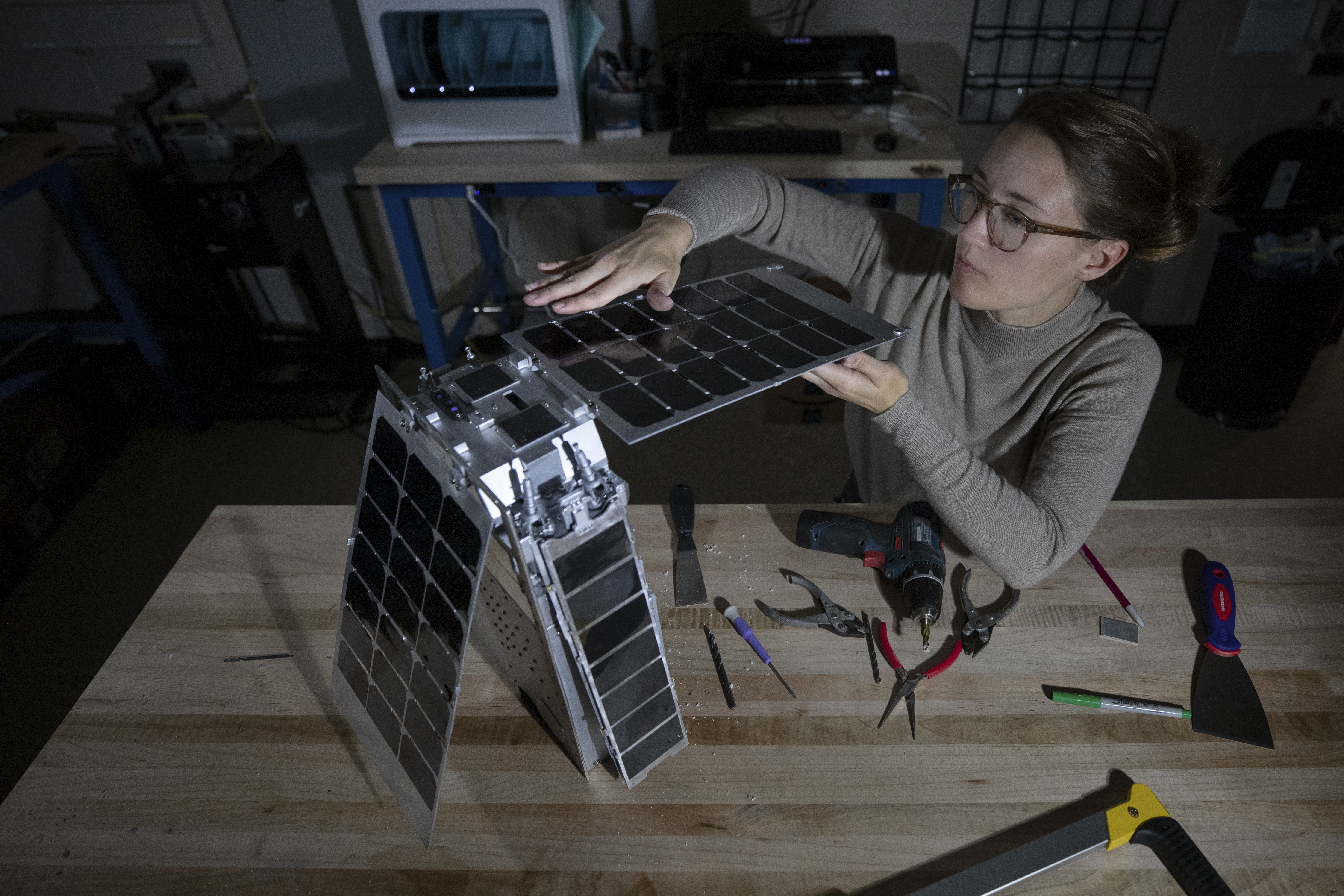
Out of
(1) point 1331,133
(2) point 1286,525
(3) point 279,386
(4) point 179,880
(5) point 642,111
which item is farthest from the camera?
(3) point 279,386

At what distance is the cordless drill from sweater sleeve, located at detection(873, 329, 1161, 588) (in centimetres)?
5

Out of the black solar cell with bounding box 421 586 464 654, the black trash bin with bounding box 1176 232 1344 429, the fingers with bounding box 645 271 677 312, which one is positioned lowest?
the black trash bin with bounding box 1176 232 1344 429

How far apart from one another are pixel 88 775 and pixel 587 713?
62 cm

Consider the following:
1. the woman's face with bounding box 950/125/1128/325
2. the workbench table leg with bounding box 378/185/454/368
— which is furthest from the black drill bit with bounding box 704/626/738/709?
the workbench table leg with bounding box 378/185/454/368

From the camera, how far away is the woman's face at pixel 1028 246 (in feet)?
3.17

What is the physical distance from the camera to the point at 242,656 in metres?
1.01

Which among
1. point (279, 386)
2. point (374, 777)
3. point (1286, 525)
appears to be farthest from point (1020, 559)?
point (279, 386)

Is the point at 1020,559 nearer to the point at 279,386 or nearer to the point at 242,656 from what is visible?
the point at 242,656

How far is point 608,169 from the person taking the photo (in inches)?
82.0

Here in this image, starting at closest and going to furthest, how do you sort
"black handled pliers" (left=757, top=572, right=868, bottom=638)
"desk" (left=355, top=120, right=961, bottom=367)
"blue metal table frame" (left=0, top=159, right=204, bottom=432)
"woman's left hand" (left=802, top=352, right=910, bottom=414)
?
"woman's left hand" (left=802, top=352, right=910, bottom=414), "black handled pliers" (left=757, top=572, right=868, bottom=638), "desk" (left=355, top=120, right=961, bottom=367), "blue metal table frame" (left=0, top=159, right=204, bottom=432)

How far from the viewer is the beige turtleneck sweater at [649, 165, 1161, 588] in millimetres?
950

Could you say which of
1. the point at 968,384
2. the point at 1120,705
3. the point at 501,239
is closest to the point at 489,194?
the point at 501,239

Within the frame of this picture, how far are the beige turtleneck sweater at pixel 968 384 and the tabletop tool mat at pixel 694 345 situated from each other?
0.15m

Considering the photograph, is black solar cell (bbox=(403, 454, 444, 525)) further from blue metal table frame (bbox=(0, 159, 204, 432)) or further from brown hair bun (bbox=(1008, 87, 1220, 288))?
blue metal table frame (bbox=(0, 159, 204, 432))
